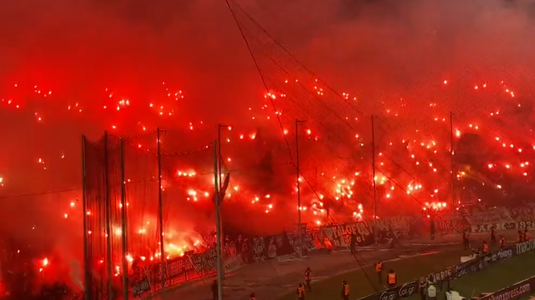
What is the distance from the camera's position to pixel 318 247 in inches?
1218

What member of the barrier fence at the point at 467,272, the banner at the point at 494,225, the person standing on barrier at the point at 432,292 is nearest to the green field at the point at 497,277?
the barrier fence at the point at 467,272

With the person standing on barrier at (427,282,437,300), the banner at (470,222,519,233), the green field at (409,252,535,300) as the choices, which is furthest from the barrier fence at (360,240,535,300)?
the banner at (470,222,519,233)

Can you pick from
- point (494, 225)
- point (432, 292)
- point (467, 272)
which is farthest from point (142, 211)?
point (494, 225)

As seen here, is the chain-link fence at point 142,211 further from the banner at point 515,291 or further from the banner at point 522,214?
the banner at point 522,214

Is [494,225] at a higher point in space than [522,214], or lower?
lower

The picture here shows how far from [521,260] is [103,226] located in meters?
20.6

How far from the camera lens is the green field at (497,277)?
23.5 m

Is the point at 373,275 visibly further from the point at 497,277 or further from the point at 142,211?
the point at 142,211

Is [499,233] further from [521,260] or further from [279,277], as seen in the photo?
[279,277]

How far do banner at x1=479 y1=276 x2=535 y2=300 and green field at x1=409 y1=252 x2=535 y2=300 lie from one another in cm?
190

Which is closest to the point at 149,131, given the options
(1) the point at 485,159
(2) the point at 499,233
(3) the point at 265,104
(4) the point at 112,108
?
(4) the point at 112,108

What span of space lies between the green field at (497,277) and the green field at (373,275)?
2080mm

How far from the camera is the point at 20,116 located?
105 ft

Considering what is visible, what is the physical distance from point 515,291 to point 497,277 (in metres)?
5.04
